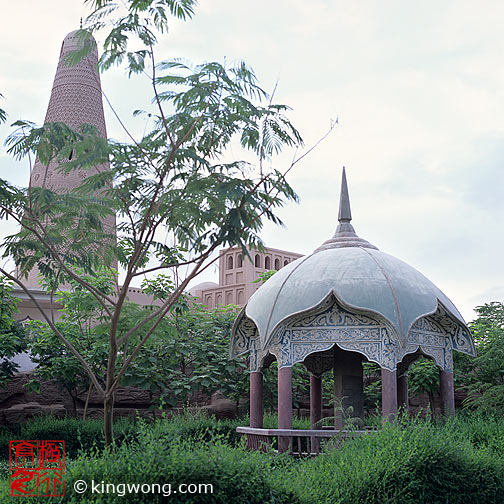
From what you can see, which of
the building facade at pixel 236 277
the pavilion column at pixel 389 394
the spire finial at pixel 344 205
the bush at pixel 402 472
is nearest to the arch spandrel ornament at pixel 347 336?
the pavilion column at pixel 389 394

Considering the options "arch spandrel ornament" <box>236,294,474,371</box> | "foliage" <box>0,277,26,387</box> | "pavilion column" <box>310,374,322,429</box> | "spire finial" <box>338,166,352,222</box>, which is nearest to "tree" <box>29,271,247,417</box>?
"foliage" <box>0,277,26,387</box>

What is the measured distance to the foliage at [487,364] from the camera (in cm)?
1489

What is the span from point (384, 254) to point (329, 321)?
204 centimetres

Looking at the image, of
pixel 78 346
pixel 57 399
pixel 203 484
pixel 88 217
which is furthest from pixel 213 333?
pixel 203 484

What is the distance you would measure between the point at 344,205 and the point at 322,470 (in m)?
6.47

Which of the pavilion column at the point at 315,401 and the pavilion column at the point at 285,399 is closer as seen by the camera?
the pavilion column at the point at 285,399

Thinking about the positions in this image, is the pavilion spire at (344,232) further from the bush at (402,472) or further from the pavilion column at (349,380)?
the bush at (402,472)

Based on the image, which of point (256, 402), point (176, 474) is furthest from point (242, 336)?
point (176, 474)

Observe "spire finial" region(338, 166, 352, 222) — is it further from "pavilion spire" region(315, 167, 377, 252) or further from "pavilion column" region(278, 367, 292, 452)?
"pavilion column" region(278, 367, 292, 452)

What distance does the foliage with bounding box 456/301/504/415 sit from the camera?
14.9 meters

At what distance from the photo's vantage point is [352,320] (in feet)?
35.6

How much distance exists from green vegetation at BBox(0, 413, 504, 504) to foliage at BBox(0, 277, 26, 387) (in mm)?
8850

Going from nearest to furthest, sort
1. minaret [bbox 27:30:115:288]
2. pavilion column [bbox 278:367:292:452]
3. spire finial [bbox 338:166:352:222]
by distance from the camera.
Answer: pavilion column [bbox 278:367:292:452]
spire finial [bbox 338:166:352:222]
minaret [bbox 27:30:115:288]

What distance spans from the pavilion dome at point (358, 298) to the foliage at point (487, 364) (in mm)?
3404
